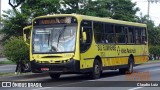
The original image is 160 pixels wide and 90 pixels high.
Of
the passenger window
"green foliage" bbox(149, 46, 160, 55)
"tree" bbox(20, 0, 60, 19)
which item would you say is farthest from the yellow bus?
"green foliage" bbox(149, 46, 160, 55)

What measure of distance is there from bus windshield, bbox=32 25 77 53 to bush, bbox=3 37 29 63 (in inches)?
93.5

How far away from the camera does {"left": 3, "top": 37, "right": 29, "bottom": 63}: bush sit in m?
22.6

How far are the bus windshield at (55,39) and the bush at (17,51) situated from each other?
2.37 m

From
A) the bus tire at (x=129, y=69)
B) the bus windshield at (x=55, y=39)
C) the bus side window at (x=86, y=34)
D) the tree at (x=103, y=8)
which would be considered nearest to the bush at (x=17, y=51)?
the bus windshield at (x=55, y=39)

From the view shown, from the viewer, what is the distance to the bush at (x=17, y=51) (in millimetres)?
22562

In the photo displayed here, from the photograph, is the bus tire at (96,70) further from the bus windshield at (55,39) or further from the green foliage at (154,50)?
the green foliage at (154,50)

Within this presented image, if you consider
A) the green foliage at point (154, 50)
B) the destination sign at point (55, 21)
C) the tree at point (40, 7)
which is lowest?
the green foliage at point (154, 50)

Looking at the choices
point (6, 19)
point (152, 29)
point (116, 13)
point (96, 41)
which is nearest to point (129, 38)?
point (96, 41)

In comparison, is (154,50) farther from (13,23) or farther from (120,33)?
(120,33)

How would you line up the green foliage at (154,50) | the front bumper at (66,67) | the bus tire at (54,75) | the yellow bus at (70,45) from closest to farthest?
the front bumper at (66,67), the yellow bus at (70,45), the bus tire at (54,75), the green foliage at (154,50)

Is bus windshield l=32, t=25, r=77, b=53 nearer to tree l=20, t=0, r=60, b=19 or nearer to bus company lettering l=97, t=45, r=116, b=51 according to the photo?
bus company lettering l=97, t=45, r=116, b=51

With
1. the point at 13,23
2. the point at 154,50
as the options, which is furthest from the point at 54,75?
the point at 154,50

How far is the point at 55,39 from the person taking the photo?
19.9 m

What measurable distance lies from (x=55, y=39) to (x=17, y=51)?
3424 millimetres
